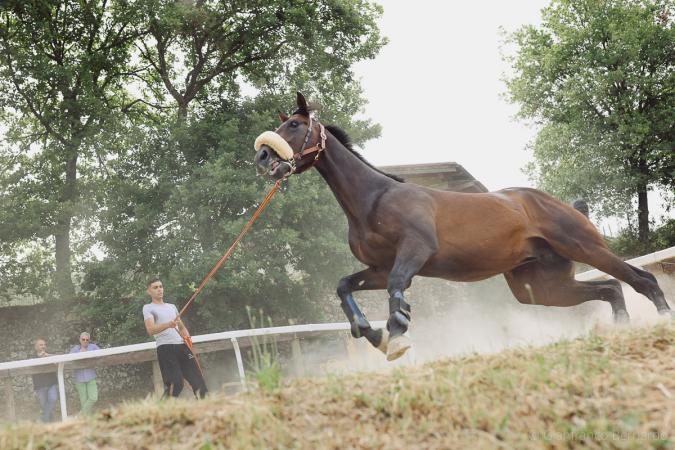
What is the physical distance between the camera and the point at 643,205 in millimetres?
28062

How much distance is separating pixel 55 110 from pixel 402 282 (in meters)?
19.1

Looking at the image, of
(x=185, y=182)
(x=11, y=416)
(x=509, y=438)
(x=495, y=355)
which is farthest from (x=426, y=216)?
(x=185, y=182)

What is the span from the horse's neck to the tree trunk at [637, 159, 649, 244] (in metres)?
24.6

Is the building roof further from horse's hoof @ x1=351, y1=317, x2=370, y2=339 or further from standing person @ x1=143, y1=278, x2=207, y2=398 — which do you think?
horse's hoof @ x1=351, y1=317, x2=370, y2=339

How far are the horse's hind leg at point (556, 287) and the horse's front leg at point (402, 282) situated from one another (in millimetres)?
1624

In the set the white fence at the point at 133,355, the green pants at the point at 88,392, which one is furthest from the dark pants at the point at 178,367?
the green pants at the point at 88,392

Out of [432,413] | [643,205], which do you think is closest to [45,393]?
[432,413]

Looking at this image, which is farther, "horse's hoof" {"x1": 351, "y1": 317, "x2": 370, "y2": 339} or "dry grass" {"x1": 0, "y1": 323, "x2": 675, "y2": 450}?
"horse's hoof" {"x1": 351, "y1": 317, "x2": 370, "y2": 339}

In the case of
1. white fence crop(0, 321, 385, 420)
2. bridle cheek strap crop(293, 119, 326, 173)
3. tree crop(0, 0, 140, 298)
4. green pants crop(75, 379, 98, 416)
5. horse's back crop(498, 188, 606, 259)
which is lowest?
green pants crop(75, 379, 98, 416)

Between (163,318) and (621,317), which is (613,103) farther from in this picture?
(163,318)

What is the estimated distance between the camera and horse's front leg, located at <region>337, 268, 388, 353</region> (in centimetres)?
568

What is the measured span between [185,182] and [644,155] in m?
20.2

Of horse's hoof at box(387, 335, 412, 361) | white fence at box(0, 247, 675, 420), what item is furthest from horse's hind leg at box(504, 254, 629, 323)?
white fence at box(0, 247, 675, 420)

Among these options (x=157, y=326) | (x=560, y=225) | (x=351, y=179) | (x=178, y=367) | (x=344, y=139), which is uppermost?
(x=344, y=139)
